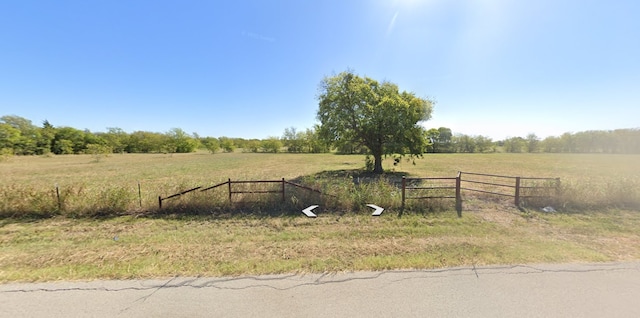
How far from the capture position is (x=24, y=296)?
312 cm

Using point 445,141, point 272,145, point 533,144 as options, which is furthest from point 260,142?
point 533,144

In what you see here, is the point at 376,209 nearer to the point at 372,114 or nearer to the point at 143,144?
the point at 372,114

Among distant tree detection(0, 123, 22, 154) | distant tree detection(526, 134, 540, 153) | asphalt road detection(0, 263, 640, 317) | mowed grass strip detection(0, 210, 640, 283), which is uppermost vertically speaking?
distant tree detection(0, 123, 22, 154)

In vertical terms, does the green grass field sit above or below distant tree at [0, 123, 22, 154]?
below

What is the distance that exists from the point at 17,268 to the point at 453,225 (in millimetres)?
9210

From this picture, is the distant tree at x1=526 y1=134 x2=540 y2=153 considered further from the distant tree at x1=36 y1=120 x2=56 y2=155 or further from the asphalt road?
the distant tree at x1=36 y1=120 x2=56 y2=155

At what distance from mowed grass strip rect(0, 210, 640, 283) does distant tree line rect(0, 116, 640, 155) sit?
55.3m

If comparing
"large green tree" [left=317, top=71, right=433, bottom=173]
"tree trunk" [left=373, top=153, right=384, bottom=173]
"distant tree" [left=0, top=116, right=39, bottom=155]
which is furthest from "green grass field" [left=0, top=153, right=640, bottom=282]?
"distant tree" [left=0, top=116, right=39, bottom=155]

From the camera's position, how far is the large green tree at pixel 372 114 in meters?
16.8

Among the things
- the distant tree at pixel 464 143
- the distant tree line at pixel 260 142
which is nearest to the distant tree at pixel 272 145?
the distant tree line at pixel 260 142

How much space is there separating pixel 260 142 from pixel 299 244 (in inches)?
3517

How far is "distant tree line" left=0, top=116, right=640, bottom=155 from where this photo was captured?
204ft

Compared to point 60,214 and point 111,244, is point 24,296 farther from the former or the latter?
point 60,214

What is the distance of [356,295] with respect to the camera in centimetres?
312
